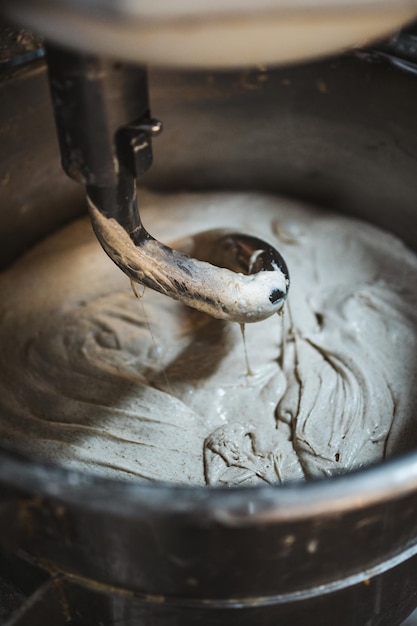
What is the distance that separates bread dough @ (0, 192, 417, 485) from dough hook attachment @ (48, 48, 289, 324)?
0.47 feet

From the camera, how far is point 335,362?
37.7 inches

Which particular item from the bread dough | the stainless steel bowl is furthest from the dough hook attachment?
the stainless steel bowl

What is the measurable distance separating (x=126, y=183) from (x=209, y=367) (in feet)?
1.14

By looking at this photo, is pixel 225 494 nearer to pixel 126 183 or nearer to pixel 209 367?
pixel 126 183

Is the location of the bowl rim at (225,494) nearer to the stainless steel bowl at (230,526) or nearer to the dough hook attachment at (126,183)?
the stainless steel bowl at (230,526)

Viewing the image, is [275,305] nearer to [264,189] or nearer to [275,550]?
Result: [275,550]

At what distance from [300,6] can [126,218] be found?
0.34 metres

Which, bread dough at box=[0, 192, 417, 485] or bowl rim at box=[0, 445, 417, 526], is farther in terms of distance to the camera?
bread dough at box=[0, 192, 417, 485]

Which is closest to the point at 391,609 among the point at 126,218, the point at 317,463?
the point at 317,463

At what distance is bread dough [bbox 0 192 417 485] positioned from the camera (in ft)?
2.83

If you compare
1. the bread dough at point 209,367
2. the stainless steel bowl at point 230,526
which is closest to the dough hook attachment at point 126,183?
the bread dough at point 209,367

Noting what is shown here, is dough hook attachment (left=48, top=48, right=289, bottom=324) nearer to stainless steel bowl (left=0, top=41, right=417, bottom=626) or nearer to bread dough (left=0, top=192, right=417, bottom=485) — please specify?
bread dough (left=0, top=192, right=417, bottom=485)

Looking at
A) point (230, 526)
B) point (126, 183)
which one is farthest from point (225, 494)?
point (126, 183)

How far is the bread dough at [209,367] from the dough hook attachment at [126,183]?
0.14m
